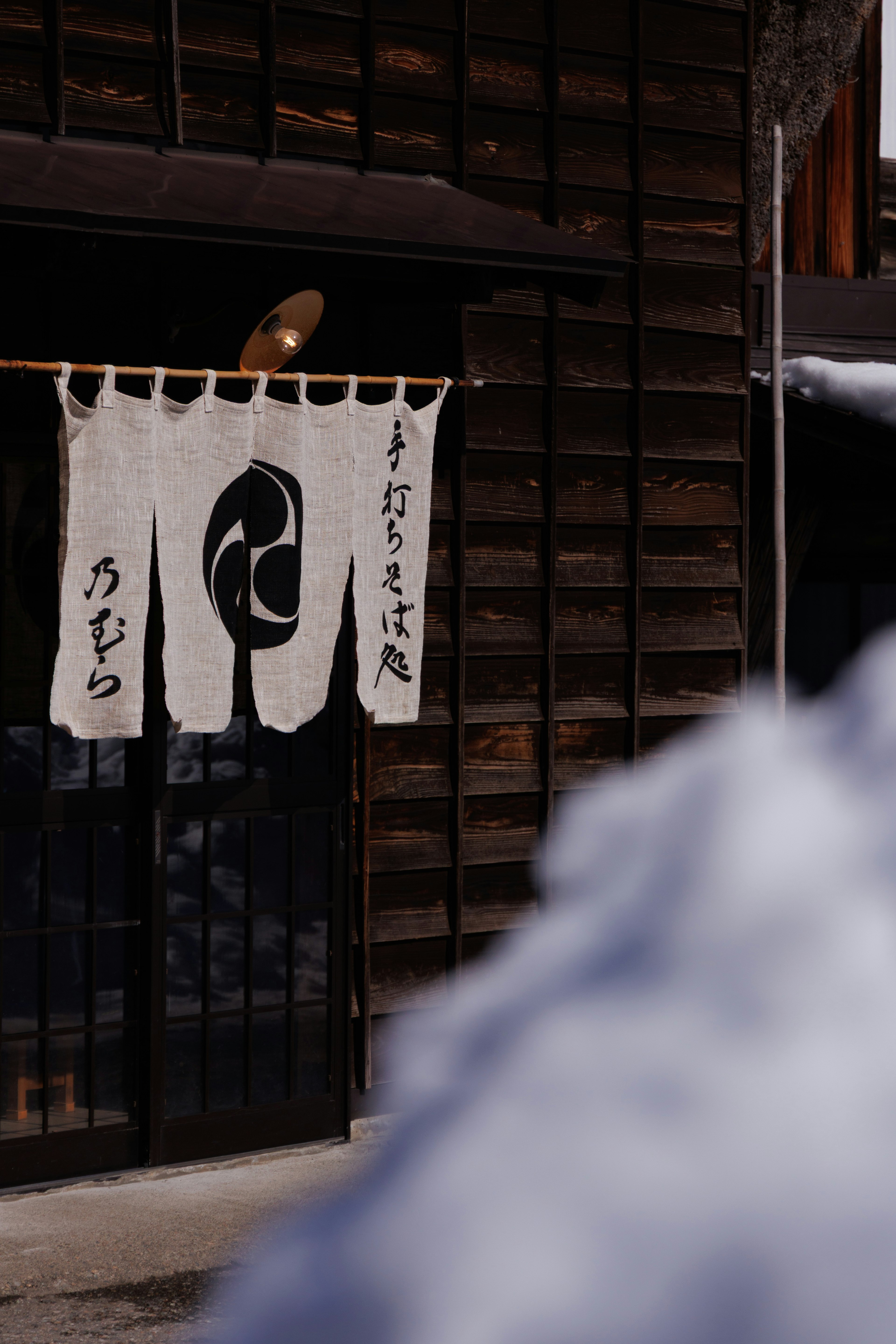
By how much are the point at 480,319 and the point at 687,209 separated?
1614 mm

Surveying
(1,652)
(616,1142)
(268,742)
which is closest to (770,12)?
(268,742)

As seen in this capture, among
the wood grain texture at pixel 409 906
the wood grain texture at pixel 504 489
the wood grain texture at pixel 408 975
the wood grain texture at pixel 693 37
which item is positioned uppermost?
the wood grain texture at pixel 693 37

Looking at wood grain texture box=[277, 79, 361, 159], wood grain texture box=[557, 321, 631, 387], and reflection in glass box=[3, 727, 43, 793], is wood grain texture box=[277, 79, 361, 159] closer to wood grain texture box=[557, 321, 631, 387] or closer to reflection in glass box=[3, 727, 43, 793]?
wood grain texture box=[557, 321, 631, 387]

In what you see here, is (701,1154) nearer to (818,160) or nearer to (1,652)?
(1,652)

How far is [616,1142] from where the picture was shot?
132 centimetres

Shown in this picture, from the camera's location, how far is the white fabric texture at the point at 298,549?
21.2 feet

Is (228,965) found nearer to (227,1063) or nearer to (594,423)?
(227,1063)

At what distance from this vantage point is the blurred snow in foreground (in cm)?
126

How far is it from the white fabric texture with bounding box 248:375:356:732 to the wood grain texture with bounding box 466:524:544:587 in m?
1.22

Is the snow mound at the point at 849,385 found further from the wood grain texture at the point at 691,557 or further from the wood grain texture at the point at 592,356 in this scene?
the wood grain texture at the point at 592,356

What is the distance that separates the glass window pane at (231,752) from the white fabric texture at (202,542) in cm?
70

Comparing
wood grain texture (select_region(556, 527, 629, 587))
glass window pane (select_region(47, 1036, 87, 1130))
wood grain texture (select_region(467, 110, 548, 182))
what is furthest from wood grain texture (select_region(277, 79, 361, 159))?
glass window pane (select_region(47, 1036, 87, 1130))

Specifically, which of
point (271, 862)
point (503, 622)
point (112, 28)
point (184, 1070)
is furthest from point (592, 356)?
point (184, 1070)

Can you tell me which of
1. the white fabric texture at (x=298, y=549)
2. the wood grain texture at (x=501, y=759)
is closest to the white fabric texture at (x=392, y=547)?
the white fabric texture at (x=298, y=549)
